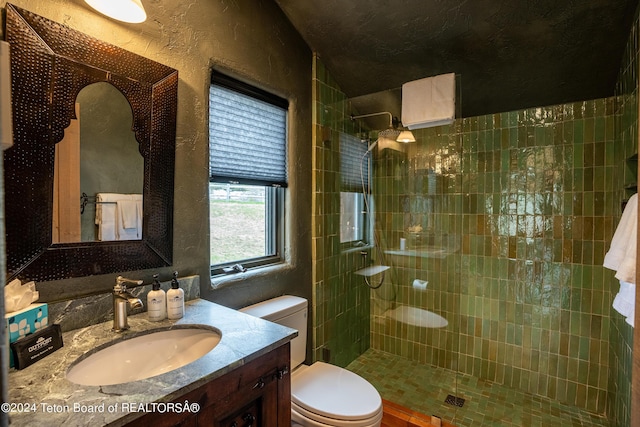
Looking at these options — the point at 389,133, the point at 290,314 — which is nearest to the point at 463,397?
the point at 290,314

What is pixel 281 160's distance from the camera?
2.06 metres

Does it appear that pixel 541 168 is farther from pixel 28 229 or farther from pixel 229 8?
pixel 28 229

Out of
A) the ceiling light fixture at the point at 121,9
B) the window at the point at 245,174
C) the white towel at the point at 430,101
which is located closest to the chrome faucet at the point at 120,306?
the window at the point at 245,174

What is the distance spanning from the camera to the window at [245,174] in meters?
1.72

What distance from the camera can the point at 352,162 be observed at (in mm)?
2584

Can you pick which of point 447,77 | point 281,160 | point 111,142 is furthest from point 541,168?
point 111,142

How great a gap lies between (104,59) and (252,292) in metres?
1.28

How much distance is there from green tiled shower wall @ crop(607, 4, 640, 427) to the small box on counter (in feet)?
7.96

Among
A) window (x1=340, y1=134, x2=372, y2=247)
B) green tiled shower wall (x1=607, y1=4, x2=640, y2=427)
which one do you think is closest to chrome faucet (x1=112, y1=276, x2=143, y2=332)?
window (x1=340, y1=134, x2=372, y2=247)

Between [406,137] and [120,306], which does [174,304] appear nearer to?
[120,306]

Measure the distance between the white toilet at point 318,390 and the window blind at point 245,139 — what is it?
0.75m

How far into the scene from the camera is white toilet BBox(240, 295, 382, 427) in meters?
1.48

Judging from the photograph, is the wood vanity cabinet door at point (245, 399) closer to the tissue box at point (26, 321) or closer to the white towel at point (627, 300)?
the tissue box at point (26, 321)

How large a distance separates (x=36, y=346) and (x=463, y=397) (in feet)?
8.07
